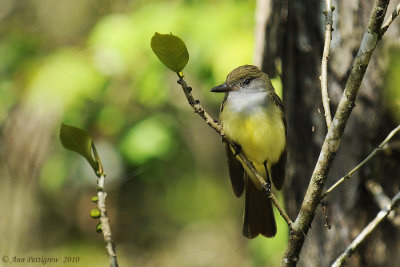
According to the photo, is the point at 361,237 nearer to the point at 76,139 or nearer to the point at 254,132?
the point at 76,139

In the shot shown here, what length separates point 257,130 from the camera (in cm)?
304

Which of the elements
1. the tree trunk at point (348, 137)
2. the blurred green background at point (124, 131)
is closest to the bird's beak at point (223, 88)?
the tree trunk at point (348, 137)

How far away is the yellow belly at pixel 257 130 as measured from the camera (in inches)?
119

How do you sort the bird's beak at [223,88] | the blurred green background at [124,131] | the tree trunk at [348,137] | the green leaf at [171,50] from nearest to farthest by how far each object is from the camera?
1. the green leaf at [171,50]
2. the bird's beak at [223,88]
3. the tree trunk at [348,137]
4. the blurred green background at [124,131]

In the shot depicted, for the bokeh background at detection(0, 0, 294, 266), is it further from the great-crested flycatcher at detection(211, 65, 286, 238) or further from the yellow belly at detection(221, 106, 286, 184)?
the yellow belly at detection(221, 106, 286, 184)

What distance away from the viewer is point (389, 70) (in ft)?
9.64

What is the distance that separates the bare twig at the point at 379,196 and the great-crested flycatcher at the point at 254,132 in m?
0.46

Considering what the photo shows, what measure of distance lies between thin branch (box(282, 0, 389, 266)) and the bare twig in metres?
1.22

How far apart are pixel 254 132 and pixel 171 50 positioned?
4.82 ft

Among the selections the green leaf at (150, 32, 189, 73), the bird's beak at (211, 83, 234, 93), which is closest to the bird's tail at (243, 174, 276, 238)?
the bird's beak at (211, 83, 234, 93)

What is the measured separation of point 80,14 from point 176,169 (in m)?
2.10

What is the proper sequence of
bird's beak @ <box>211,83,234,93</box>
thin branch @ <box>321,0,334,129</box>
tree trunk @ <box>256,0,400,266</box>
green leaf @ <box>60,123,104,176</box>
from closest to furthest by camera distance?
green leaf @ <box>60,123,104,176</box>
thin branch @ <box>321,0,334,129</box>
bird's beak @ <box>211,83,234,93</box>
tree trunk @ <box>256,0,400,266</box>

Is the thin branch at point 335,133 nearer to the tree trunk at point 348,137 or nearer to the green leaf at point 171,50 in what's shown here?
the green leaf at point 171,50

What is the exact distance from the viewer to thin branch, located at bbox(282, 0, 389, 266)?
1676mm
